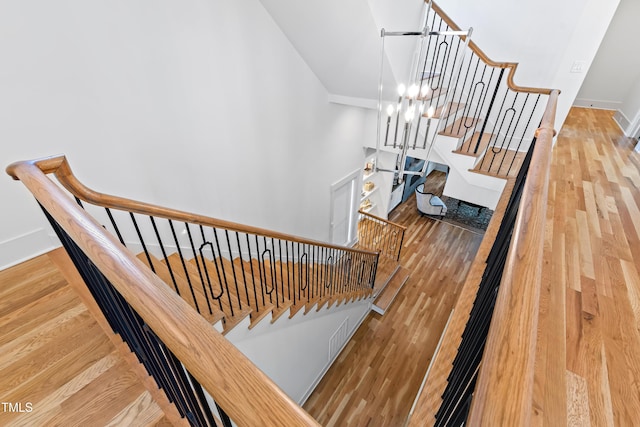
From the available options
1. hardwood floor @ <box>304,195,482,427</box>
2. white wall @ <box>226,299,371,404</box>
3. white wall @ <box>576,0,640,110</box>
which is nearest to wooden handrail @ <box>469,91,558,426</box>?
white wall @ <box>226,299,371,404</box>

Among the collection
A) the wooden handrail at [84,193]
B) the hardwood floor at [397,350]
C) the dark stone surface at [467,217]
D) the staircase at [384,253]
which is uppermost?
the wooden handrail at [84,193]

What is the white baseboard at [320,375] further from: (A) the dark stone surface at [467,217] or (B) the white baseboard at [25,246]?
(A) the dark stone surface at [467,217]

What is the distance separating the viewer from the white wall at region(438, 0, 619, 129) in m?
3.71

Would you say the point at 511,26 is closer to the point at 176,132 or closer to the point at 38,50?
the point at 176,132

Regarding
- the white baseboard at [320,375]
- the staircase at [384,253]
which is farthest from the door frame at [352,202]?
the white baseboard at [320,375]

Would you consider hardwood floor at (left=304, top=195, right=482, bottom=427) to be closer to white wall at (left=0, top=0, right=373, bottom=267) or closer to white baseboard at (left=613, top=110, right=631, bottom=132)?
white wall at (left=0, top=0, right=373, bottom=267)

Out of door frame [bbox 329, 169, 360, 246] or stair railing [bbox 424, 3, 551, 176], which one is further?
door frame [bbox 329, 169, 360, 246]

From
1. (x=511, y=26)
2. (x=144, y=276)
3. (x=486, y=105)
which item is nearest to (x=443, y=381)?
(x=144, y=276)

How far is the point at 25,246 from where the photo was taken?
2.02 m

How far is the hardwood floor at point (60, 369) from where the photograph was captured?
121 centimetres

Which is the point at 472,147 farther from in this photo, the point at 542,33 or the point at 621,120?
the point at 621,120

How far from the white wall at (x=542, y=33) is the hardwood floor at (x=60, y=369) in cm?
579

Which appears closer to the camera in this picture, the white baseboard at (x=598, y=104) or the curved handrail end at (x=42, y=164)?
the curved handrail end at (x=42, y=164)

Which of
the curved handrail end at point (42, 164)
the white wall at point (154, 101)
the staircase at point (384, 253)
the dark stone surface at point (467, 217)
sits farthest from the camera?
the dark stone surface at point (467, 217)
